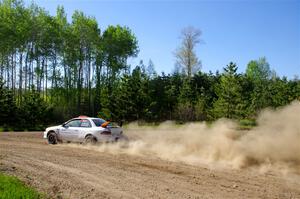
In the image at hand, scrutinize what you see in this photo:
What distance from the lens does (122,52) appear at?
59812 mm

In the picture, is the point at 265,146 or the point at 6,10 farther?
the point at 6,10

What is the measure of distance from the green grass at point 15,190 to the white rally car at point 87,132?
26.7ft

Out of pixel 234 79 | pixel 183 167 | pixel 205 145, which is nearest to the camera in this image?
pixel 183 167

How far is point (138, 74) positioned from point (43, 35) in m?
16.7

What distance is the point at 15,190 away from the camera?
317 inches

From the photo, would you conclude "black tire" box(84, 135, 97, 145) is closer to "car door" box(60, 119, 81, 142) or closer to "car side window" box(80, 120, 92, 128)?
"car side window" box(80, 120, 92, 128)

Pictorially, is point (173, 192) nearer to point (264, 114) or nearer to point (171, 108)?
point (264, 114)

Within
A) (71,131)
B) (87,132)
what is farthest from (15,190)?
(71,131)

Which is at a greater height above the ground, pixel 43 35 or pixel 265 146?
pixel 43 35

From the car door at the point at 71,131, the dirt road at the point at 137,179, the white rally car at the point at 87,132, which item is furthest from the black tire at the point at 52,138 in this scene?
the dirt road at the point at 137,179

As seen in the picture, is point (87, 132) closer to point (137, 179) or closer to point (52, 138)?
point (52, 138)

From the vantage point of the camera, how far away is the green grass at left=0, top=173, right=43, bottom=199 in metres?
7.60

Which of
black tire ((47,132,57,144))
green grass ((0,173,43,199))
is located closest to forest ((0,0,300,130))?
black tire ((47,132,57,144))

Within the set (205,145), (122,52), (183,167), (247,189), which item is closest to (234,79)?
(122,52)
